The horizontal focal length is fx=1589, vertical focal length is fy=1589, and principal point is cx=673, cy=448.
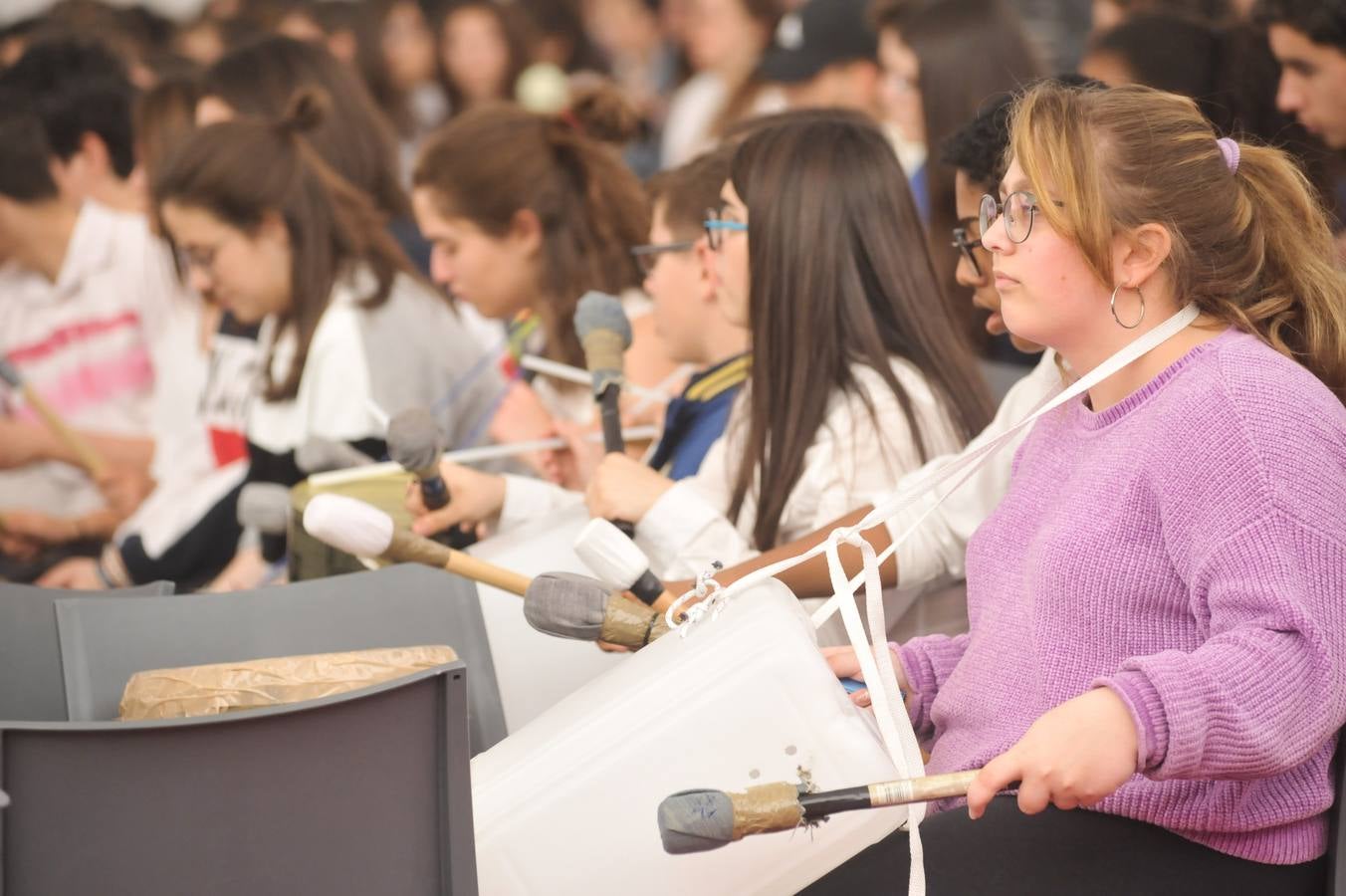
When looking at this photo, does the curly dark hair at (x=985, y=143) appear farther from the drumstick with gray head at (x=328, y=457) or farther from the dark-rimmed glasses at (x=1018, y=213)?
the drumstick with gray head at (x=328, y=457)

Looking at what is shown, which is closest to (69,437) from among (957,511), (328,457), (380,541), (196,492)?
(196,492)

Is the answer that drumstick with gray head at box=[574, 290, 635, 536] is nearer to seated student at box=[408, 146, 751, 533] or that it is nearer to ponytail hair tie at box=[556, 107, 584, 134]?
seated student at box=[408, 146, 751, 533]

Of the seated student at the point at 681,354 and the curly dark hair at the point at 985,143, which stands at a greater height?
the curly dark hair at the point at 985,143

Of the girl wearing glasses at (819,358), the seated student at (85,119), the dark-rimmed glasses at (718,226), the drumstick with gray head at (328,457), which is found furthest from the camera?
the seated student at (85,119)

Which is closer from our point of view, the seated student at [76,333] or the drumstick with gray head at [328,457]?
the drumstick with gray head at [328,457]

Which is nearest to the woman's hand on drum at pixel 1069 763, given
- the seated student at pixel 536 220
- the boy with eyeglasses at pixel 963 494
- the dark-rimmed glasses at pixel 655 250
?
the boy with eyeglasses at pixel 963 494

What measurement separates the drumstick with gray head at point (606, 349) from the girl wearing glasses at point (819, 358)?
0.17ft

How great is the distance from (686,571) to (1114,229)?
0.79 metres

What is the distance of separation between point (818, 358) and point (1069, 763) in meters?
0.95

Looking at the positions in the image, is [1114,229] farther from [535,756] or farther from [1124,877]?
[535,756]

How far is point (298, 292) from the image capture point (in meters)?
2.95

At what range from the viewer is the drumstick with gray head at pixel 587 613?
1.49m

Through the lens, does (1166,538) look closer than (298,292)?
Yes

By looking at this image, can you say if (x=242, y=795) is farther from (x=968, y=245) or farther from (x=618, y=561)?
(x=968, y=245)
